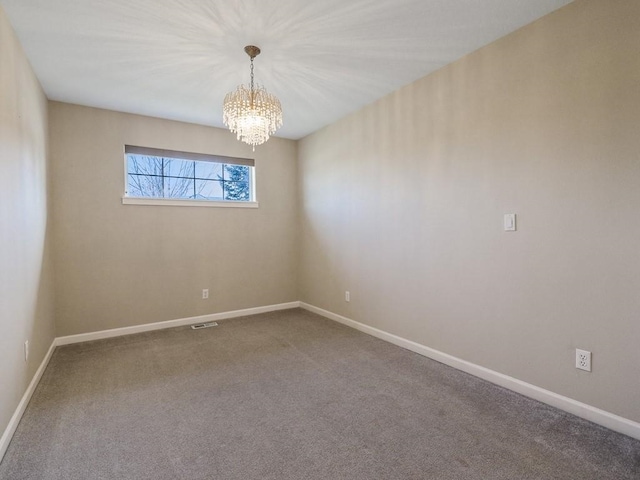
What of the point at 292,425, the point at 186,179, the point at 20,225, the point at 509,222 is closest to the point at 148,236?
the point at 186,179

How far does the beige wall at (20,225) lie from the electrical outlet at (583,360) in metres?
3.24

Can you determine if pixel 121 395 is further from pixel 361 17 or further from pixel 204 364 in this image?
pixel 361 17

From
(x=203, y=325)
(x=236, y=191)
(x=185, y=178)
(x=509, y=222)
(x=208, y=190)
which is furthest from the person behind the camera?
(x=236, y=191)

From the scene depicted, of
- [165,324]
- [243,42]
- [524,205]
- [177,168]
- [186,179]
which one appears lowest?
[165,324]

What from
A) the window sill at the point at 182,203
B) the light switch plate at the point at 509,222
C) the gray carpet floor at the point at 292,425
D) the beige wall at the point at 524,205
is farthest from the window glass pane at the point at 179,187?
the light switch plate at the point at 509,222

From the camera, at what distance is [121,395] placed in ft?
7.48

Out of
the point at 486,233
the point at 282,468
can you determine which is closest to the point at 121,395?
the point at 282,468

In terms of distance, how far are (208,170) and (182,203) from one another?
22.7 inches

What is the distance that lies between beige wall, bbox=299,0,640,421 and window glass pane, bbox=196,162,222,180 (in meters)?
2.02

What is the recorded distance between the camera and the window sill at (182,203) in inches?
143

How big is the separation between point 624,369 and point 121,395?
10.3 ft

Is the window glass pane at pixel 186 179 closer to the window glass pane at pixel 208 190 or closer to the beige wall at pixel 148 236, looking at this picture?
the window glass pane at pixel 208 190

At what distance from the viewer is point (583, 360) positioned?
6.33 ft

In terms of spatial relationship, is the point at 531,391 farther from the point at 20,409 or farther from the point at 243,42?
the point at 20,409
